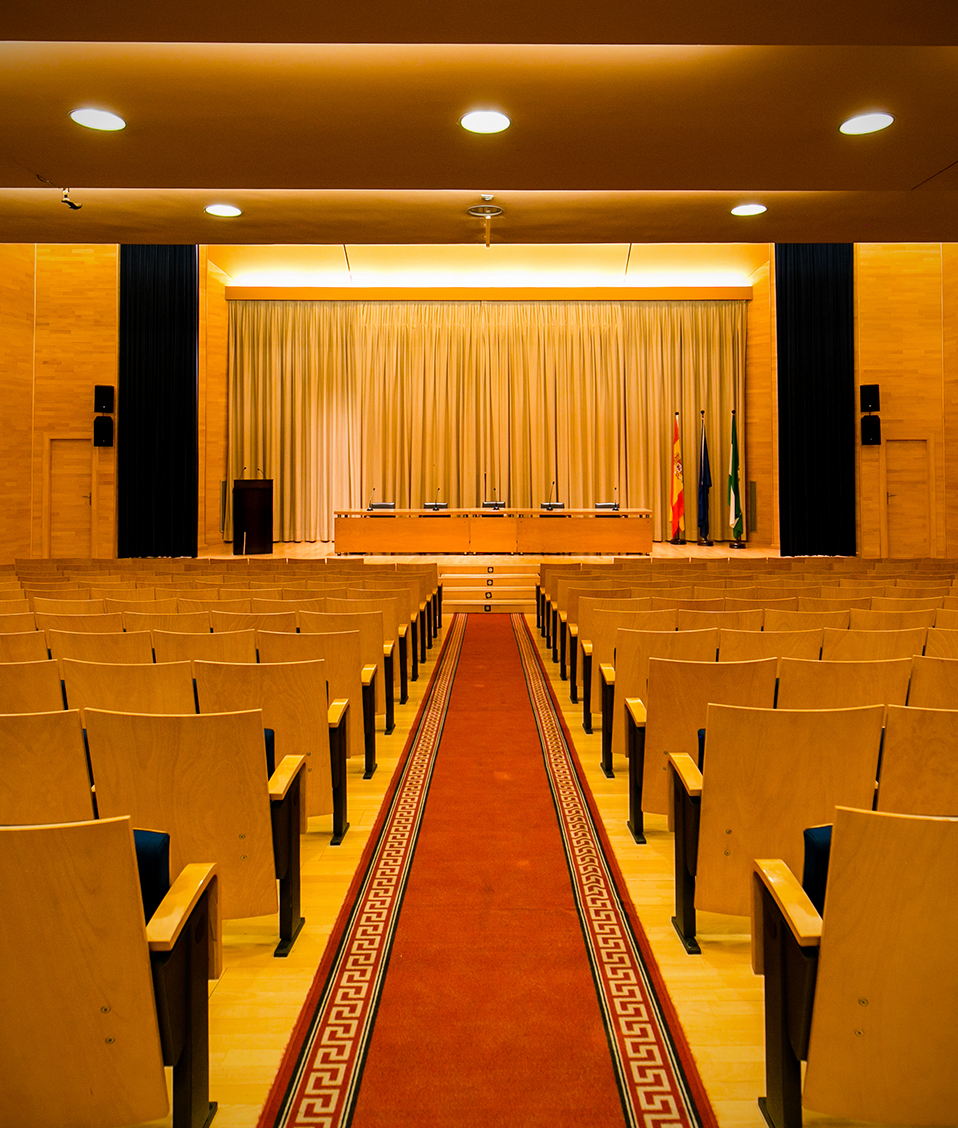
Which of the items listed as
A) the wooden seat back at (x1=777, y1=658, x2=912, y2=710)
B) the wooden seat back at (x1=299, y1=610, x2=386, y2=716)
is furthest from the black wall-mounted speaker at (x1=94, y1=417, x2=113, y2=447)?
the wooden seat back at (x1=777, y1=658, x2=912, y2=710)

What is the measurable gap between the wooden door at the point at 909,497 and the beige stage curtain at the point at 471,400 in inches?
177

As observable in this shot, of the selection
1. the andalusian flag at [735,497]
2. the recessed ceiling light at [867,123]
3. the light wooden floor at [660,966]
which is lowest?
the light wooden floor at [660,966]

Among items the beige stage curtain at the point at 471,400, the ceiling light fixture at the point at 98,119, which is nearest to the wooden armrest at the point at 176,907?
the ceiling light fixture at the point at 98,119

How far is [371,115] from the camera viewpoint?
6.05 m

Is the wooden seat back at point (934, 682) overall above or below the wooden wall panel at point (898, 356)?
below

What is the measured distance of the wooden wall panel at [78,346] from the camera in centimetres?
1388

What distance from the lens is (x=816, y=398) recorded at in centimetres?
1409

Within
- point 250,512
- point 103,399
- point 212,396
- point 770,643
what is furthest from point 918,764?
point 212,396

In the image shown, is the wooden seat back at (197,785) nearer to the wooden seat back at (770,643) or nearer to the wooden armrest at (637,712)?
the wooden armrest at (637,712)

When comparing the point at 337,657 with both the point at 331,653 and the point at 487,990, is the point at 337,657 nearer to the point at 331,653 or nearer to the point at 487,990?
the point at 331,653

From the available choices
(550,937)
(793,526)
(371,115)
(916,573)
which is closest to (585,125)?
(371,115)

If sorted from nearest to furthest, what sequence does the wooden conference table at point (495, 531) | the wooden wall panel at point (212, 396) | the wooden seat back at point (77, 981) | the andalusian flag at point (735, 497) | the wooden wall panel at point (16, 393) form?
the wooden seat back at point (77, 981), the wooden wall panel at point (16, 393), the wooden conference table at point (495, 531), the andalusian flag at point (735, 497), the wooden wall panel at point (212, 396)

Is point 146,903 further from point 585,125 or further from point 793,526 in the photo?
point 793,526

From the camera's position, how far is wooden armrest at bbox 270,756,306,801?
250 cm
